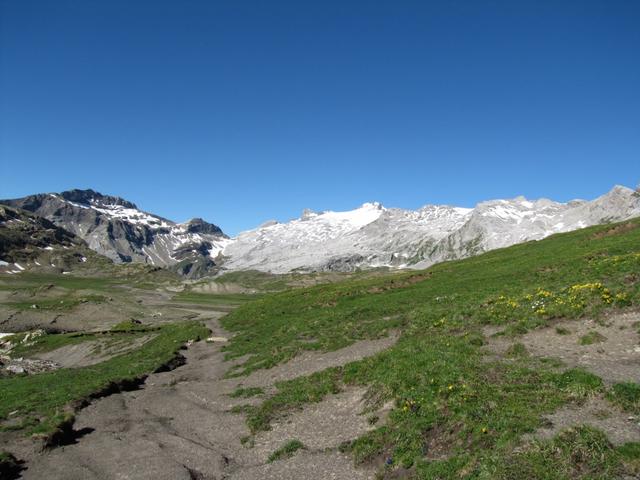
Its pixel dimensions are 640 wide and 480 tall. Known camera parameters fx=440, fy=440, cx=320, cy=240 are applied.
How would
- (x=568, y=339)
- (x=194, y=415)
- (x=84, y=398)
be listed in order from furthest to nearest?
(x=84, y=398) → (x=194, y=415) → (x=568, y=339)

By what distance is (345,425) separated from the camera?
2416 cm

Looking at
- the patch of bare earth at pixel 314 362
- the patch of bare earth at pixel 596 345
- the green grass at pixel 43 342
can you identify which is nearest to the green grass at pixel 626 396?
the patch of bare earth at pixel 596 345

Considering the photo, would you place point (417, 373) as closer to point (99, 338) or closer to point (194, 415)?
point (194, 415)

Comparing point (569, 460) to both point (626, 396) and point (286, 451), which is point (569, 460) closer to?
point (626, 396)

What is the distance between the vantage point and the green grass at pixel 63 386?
96.0ft

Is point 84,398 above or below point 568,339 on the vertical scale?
below

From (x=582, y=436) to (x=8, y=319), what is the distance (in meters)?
112

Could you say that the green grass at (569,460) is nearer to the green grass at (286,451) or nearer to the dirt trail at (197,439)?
the dirt trail at (197,439)

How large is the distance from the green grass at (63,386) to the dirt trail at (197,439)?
190cm

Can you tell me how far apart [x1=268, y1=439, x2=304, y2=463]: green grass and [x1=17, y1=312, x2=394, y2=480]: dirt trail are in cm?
37

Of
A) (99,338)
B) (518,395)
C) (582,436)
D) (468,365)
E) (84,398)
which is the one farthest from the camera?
(99,338)

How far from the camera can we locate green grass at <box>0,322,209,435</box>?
96.0ft

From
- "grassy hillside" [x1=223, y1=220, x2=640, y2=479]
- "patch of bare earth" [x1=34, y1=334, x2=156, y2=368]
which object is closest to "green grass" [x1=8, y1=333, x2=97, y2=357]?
"patch of bare earth" [x1=34, y1=334, x2=156, y2=368]

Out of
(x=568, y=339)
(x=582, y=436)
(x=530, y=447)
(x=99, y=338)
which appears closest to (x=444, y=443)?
(x=530, y=447)
